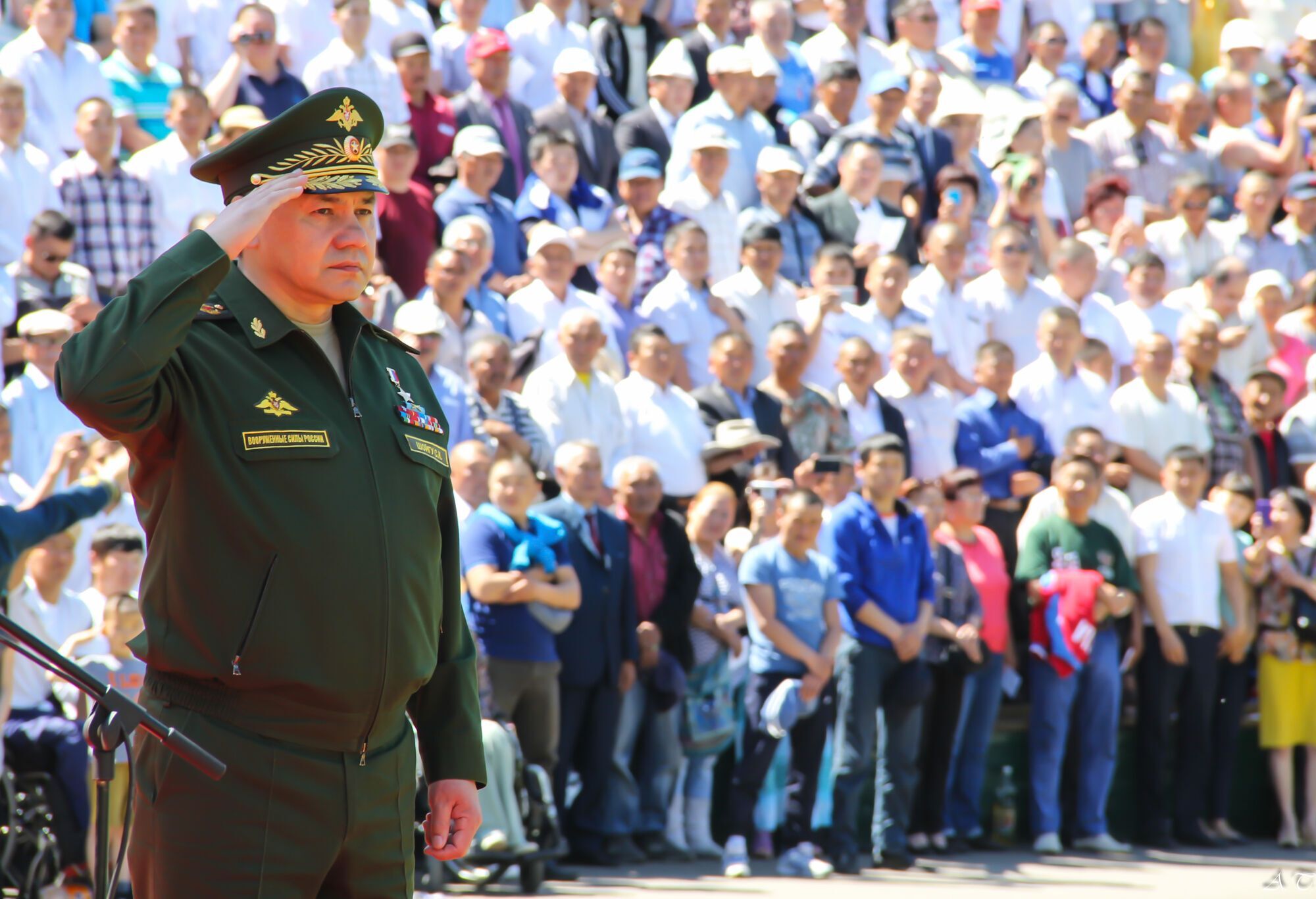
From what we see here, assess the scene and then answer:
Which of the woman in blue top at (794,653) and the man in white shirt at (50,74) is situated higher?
the man in white shirt at (50,74)

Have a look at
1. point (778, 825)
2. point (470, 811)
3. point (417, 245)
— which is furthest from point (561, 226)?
point (470, 811)

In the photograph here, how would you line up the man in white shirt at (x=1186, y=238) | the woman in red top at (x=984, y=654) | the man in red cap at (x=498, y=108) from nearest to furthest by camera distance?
the woman in red top at (x=984, y=654), the man in red cap at (x=498, y=108), the man in white shirt at (x=1186, y=238)

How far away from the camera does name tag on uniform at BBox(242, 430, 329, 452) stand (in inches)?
112

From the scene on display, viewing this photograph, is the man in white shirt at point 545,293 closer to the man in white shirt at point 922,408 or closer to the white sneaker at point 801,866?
the man in white shirt at point 922,408

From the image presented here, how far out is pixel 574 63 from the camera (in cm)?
1142

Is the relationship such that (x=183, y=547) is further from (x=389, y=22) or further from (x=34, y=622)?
(x=389, y=22)

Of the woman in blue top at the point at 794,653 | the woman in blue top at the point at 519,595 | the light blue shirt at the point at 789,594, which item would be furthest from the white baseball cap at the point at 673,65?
the woman in blue top at the point at 519,595

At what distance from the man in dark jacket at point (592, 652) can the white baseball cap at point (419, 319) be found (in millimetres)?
931

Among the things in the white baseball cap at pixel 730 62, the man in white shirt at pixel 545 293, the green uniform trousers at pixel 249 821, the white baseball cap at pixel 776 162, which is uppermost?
the white baseball cap at pixel 730 62

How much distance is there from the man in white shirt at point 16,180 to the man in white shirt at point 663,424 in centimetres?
315

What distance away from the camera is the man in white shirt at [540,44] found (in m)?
12.0

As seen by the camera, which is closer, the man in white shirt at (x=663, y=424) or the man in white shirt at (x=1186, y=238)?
the man in white shirt at (x=663, y=424)

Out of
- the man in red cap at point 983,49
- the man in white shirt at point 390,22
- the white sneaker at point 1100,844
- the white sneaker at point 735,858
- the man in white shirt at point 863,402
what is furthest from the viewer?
the man in red cap at point 983,49

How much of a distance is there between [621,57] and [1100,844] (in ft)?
20.6
